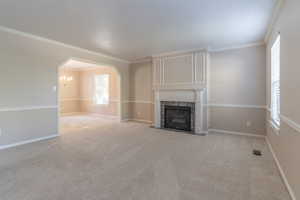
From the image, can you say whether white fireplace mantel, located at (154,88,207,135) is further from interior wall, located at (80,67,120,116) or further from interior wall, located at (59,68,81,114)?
interior wall, located at (59,68,81,114)

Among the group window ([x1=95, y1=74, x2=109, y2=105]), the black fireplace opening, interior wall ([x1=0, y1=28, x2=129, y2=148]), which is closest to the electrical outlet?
the black fireplace opening

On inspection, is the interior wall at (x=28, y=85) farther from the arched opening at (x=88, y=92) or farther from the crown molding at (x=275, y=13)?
the crown molding at (x=275, y=13)

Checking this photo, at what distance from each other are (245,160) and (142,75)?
15.6 feet

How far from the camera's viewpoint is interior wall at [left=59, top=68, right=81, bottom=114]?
8.16m

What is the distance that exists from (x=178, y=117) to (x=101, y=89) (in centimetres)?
469

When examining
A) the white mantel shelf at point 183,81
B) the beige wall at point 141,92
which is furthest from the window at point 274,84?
the beige wall at point 141,92

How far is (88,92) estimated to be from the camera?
8.62m

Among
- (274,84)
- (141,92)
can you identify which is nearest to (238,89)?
(274,84)

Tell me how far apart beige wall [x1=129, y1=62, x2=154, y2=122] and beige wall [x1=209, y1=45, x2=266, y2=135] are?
2445 mm

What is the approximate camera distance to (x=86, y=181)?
2123 millimetres

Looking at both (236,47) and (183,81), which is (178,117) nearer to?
(183,81)

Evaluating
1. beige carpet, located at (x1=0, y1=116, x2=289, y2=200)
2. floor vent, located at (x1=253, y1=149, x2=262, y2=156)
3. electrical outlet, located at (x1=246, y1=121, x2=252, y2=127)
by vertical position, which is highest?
electrical outlet, located at (x1=246, y1=121, x2=252, y2=127)

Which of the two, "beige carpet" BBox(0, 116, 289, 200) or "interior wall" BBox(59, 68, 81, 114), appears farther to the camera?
"interior wall" BBox(59, 68, 81, 114)

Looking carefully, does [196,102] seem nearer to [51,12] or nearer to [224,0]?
[224,0]
